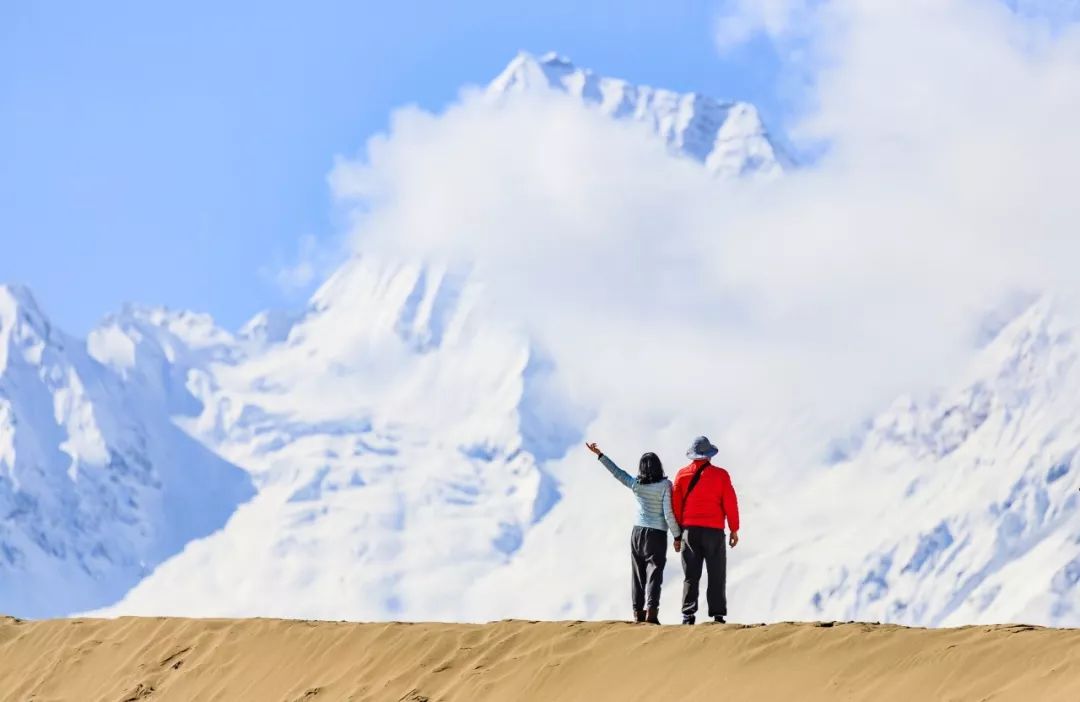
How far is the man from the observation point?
62.7ft

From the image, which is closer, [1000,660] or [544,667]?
[1000,660]

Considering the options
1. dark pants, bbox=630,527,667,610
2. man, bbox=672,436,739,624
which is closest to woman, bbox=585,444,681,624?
dark pants, bbox=630,527,667,610

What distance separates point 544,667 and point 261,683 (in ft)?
11.2

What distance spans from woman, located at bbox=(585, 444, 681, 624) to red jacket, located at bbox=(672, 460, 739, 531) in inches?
6.4

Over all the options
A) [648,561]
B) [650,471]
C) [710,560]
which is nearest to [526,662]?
[648,561]

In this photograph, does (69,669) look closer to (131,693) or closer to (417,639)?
(131,693)

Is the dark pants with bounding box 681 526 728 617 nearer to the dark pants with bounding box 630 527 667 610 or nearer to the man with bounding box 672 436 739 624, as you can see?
the man with bounding box 672 436 739 624

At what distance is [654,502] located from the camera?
1939cm

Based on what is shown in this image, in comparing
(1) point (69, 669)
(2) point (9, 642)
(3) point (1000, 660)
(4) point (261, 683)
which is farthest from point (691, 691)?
(2) point (9, 642)

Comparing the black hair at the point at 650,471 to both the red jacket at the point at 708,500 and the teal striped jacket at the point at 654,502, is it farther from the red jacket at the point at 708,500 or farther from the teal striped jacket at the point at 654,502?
the red jacket at the point at 708,500

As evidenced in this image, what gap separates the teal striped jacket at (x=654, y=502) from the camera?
19234mm

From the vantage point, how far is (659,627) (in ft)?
59.3

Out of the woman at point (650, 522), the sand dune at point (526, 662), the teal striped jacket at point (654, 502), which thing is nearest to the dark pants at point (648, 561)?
the woman at point (650, 522)

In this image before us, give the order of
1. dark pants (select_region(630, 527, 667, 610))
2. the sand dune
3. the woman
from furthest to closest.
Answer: dark pants (select_region(630, 527, 667, 610))
the woman
the sand dune
